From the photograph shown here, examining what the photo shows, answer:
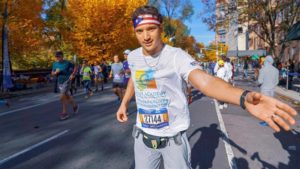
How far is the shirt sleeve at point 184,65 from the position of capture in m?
2.49

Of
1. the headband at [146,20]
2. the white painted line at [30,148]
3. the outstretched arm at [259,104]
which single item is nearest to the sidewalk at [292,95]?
the white painted line at [30,148]

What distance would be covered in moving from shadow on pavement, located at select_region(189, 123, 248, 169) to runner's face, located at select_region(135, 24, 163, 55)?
2949 millimetres

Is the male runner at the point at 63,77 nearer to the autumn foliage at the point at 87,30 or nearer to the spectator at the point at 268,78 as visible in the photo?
the spectator at the point at 268,78

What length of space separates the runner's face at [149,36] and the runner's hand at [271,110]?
3.04 ft

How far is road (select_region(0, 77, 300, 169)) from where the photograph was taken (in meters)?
5.30

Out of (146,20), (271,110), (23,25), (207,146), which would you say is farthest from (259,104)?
(23,25)

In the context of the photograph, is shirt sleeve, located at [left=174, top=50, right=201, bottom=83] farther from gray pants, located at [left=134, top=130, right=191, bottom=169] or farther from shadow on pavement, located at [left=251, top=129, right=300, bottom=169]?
shadow on pavement, located at [left=251, top=129, right=300, bottom=169]

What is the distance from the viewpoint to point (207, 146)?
6266mm

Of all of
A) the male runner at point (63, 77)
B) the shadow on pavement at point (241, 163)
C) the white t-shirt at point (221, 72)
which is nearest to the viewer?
the shadow on pavement at point (241, 163)

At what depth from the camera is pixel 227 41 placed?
125 metres

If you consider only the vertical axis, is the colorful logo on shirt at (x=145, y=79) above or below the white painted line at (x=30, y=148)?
above

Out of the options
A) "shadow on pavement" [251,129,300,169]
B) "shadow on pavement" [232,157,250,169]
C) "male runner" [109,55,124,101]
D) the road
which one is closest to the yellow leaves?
"male runner" [109,55,124,101]

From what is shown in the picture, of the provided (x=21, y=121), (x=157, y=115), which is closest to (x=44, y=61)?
(x=21, y=121)

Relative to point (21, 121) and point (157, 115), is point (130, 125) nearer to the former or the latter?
point (21, 121)
